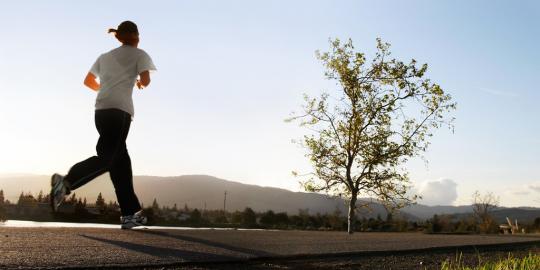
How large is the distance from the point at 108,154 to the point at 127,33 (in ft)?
5.37

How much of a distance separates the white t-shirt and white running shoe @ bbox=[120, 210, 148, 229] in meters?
1.44

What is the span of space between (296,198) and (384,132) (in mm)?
159696

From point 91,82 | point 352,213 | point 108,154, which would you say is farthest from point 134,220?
point 352,213

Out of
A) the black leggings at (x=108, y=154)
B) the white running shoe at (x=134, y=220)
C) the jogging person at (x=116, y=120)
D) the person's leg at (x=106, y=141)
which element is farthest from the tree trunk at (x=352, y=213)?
the person's leg at (x=106, y=141)

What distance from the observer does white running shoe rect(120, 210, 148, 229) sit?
22.5 feet

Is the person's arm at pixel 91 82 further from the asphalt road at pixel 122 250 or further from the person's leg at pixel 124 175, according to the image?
the asphalt road at pixel 122 250

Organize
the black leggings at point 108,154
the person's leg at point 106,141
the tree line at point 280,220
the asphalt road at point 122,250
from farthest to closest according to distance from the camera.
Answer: the tree line at point 280,220 < the person's leg at point 106,141 < the black leggings at point 108,154 < the asphalt road at point 122,250

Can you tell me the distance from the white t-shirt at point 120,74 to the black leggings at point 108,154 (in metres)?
0.13

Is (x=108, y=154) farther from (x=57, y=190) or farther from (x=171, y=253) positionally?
(x=171, y=253)

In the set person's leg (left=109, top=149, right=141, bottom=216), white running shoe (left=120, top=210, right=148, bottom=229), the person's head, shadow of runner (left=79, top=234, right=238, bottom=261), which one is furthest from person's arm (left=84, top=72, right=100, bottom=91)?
shadow of runner (left=79, top=234, right=238, bottom=261)

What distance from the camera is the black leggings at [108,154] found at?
588 centimetres

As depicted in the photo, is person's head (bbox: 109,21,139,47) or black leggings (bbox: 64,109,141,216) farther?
person's head (bbox: 109,21,139,47)

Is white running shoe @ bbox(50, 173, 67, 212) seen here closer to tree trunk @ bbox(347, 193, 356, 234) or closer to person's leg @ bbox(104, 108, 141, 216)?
person's leg @ bbox(104, 108, 141, 216)

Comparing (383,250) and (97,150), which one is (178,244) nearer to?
(97,150)
